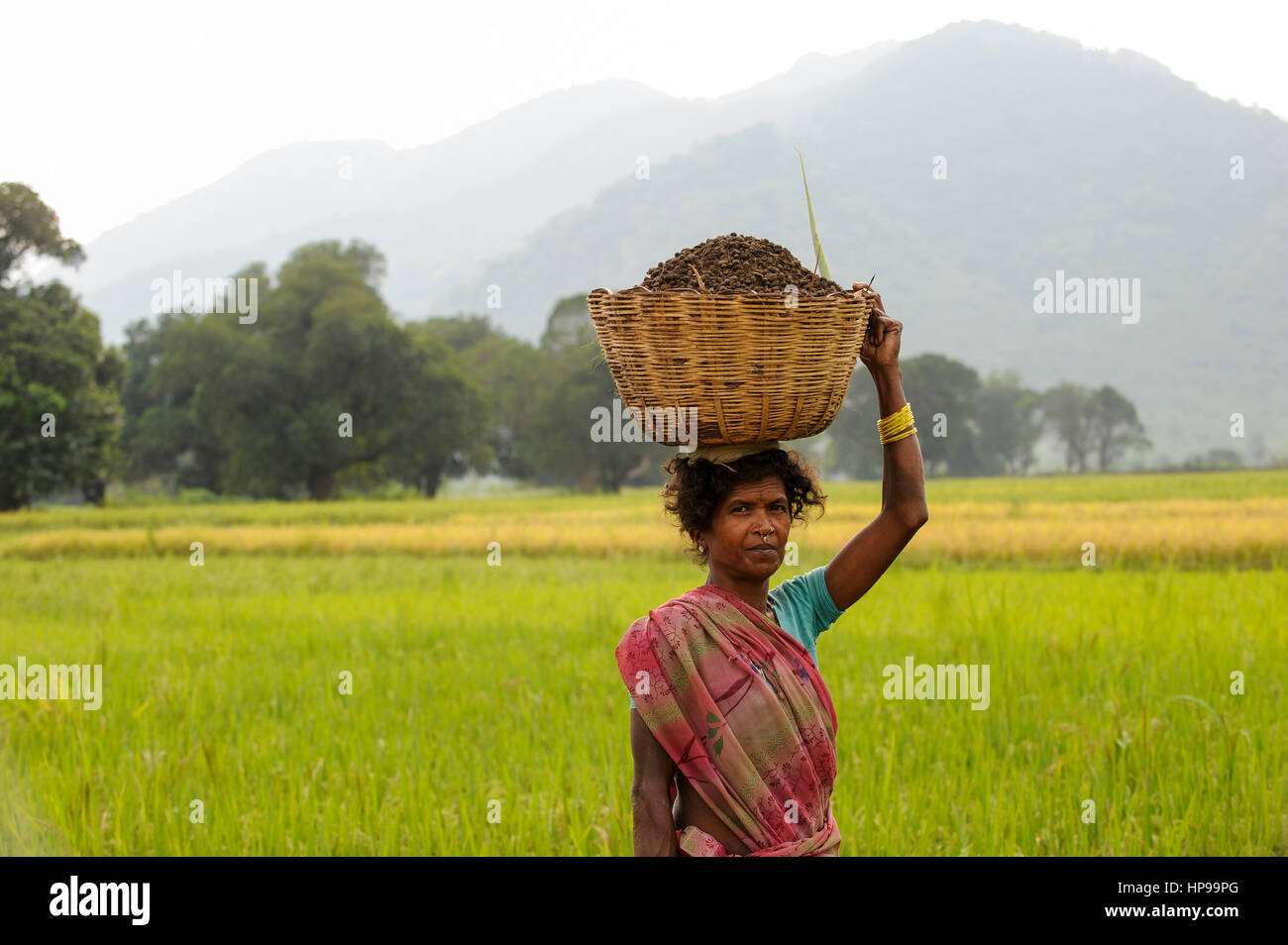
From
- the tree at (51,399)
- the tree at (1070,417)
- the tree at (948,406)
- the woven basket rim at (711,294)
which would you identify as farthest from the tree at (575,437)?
the tree at (1070,417)

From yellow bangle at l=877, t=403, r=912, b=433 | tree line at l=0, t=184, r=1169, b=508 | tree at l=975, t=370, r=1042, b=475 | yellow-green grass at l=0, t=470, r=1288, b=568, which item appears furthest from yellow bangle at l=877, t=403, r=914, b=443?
tree at l=975, t=370, r=1042, b=475

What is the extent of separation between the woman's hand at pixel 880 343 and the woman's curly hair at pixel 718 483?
27 centimetres

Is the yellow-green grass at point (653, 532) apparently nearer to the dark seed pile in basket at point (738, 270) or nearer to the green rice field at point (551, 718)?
the green rice field at point (551, 718)

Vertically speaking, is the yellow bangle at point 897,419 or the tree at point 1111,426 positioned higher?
the tree at point 1111,426

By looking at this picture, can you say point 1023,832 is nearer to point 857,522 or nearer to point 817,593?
point 817,593

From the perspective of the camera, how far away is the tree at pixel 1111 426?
98.4 meters

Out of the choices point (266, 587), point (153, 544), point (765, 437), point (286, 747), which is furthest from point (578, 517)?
point (765, 437)

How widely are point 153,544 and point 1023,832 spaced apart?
18.8m

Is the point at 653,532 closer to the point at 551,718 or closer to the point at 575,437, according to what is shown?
the point at 551,718

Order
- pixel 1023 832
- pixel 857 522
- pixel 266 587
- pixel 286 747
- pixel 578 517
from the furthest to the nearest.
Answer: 1. pixel 578 517
2. pixel 857 522
3. pixel 266 587
4. pixel 286 747
5. pixel 1023 832

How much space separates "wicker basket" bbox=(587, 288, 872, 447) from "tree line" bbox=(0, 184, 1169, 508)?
14027 mm

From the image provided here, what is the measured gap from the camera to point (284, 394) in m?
41.3

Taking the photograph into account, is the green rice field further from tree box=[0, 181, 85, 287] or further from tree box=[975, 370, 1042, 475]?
tree box=[975, 370, 1042, 475]
